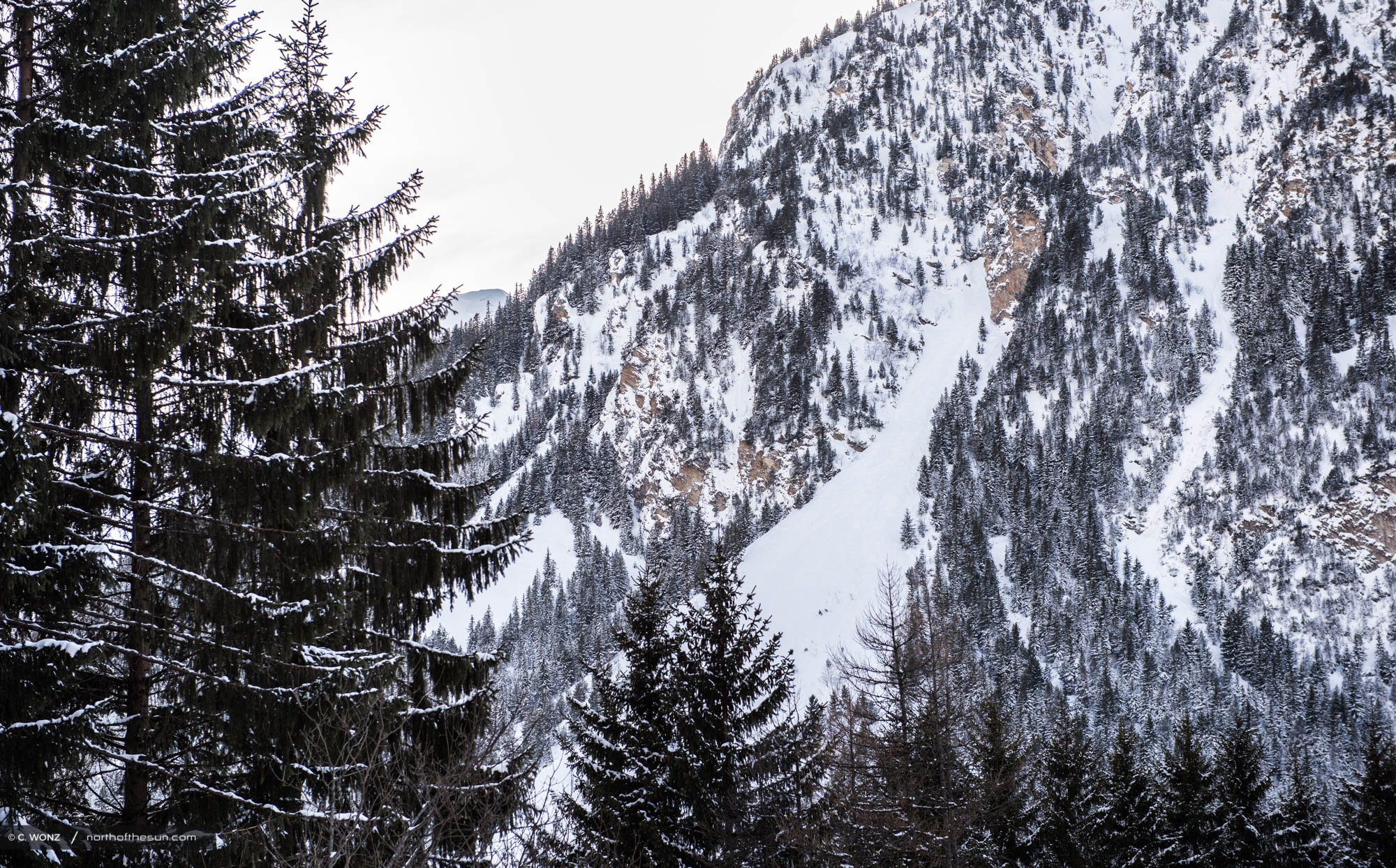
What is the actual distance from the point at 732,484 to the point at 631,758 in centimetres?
13544

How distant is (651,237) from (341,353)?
180 meters

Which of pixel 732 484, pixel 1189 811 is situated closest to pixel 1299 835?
pixel 1189 811

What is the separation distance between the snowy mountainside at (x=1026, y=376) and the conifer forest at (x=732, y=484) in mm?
871

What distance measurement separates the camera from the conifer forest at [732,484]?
6.29m

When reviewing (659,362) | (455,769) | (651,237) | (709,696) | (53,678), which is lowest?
(709,696)

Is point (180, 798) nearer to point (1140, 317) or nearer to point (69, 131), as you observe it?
point (69, 131)

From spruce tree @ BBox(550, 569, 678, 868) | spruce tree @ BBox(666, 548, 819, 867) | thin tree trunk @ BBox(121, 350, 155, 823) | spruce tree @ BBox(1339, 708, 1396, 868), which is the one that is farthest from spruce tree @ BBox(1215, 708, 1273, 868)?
thin tree trunk @ BBox(121, 350, 155, 823)

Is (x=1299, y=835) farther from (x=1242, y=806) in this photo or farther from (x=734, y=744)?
(x=734, y=744)

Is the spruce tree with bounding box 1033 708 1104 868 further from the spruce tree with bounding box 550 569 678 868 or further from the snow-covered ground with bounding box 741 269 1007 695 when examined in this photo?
the snow-covered ground with bounding box 741 269 1007 695

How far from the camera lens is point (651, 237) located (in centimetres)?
18325

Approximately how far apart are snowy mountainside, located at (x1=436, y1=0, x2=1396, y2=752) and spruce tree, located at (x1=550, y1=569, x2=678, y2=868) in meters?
70.9

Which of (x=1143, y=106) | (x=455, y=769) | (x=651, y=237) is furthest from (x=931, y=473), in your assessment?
(x=455, y=769)

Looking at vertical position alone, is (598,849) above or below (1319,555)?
above

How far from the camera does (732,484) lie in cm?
14800
